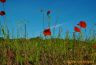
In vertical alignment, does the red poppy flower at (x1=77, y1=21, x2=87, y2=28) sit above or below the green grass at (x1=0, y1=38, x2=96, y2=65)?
above

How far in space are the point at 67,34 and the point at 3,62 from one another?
2427 millimetres

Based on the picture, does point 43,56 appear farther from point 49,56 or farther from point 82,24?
point 82,24

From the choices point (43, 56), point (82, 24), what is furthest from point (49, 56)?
point (82, 24)

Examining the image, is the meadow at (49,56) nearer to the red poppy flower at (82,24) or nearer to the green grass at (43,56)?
the green grass at (43,56)

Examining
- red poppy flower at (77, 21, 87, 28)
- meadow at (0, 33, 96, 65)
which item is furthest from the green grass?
red poppy flower at (77, 21, 87, 28)

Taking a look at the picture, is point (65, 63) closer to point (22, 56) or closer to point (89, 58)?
point (89, 58)

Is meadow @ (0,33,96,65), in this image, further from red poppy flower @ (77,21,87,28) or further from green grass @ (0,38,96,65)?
red poppy flower @ (77,21,87,28)

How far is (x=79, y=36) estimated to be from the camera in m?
A: 6.75

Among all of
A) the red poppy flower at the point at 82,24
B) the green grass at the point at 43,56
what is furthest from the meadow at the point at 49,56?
the red poppy flower at the point at 82,24

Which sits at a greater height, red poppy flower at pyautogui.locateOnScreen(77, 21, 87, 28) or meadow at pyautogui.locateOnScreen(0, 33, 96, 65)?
red poppy flower at pyautogui.locateOnScreen(77, 21, 87, 28)

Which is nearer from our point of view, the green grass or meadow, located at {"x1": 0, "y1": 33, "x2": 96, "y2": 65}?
meadow, located at {"x1": 0, "y1": 33, "x2": 96, "y2": 65}

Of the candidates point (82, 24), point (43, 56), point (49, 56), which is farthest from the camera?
point (49, 56)

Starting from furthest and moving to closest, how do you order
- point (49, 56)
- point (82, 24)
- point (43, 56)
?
1. point (49, 56)
2. point (43, 56)
3. point (82, 24)

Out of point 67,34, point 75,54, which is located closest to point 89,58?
point 75,54
